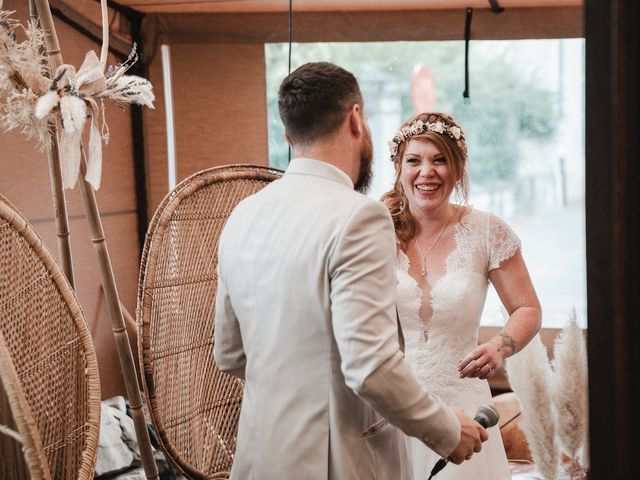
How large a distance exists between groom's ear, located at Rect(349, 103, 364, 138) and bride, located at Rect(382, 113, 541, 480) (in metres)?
0.72

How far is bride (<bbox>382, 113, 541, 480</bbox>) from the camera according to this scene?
1.99 meters

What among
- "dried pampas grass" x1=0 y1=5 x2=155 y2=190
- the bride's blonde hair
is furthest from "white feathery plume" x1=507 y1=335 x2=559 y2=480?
"dried pampas grass" x1=0 y1=5 x2=155 y2=190

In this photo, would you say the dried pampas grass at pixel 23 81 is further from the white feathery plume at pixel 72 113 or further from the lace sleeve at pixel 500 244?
the lace sleeve at pixel 500 244

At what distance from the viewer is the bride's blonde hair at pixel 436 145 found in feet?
6.97

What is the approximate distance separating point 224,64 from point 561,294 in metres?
1.95

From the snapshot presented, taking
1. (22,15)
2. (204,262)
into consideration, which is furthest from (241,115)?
(204,262)

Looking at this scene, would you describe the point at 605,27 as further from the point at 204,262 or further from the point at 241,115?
the point at 241,115

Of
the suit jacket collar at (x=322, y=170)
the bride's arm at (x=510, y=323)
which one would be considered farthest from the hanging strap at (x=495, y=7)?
the suit jacket collar at (x=322, y=170)

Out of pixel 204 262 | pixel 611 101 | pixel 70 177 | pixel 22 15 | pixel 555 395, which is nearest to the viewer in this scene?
pixel 611 101

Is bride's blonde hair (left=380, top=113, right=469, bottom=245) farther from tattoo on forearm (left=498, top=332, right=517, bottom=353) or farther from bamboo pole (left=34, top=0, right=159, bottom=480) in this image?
bamboo pole (left=34, top=0, right=159, bottom=480)

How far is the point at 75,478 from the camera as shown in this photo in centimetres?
172

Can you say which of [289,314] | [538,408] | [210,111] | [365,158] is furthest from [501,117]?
[289,314]

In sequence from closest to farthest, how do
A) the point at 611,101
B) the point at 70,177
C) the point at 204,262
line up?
the point at 611,101, the point at 70,177, the point at 204,262

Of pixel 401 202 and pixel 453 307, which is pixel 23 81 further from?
pixel 453 307
